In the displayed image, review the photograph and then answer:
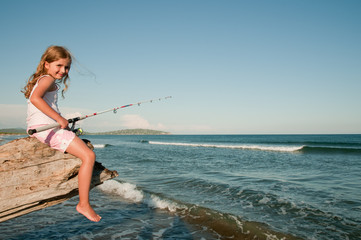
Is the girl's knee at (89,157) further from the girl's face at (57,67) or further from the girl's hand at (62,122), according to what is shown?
the girl's face at (57,67)

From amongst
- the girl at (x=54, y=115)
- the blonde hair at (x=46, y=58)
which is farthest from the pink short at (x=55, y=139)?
the blonde hair at (x=46, y=58)

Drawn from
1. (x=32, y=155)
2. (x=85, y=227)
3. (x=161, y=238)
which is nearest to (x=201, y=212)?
(x=161, y=238)

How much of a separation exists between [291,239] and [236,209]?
2.01 m

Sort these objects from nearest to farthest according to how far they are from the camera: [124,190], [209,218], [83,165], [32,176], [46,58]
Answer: [32,176]
[83,165]
[46,58]
[209,218]
[124,190]

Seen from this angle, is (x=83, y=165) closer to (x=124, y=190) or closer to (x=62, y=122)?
(x=62, y=122)

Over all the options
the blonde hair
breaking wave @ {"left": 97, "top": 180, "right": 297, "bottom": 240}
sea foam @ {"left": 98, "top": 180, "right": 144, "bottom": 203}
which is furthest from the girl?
sea foam @ {"left": 98, "top": 180, "right": 144, "bottom": 203}

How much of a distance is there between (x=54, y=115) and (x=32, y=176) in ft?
2.30

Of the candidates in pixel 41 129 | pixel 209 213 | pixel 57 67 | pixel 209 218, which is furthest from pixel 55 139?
pixel 209 213

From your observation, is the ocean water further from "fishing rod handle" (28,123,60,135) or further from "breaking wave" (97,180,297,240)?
"fishing rod handle" (28,123,60,135)

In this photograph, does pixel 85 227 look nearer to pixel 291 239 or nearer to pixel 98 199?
pixel 98 199

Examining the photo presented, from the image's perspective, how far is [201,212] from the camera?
6730 mm

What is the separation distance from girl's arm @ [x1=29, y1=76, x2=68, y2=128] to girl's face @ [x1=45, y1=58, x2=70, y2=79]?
0.20m

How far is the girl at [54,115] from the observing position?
111 inches

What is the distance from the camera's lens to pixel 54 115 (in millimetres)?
2857
